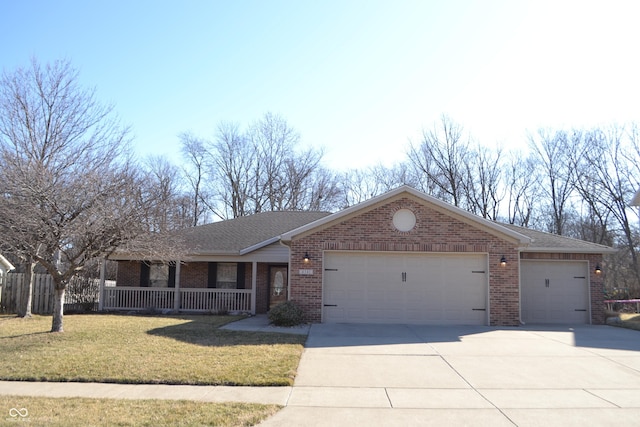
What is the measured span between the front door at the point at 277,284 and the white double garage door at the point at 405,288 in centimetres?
441

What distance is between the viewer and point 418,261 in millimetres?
14578

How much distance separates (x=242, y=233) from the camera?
19672mm

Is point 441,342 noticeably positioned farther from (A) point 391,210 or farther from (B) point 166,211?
(B) point 166,211

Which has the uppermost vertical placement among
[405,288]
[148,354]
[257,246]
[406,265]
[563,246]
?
[563,246]

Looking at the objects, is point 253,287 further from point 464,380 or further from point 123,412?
point 123,412

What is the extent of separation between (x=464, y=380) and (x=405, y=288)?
664 cm

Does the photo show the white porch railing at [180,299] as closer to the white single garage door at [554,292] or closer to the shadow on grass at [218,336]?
the shadow on grass at [218,336]

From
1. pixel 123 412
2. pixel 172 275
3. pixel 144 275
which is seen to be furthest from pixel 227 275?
pixel 123 412

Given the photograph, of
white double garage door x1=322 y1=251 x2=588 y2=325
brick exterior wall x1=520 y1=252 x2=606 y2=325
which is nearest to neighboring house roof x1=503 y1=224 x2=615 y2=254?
brick exterior wall x1=520 y1=252 x2=606 y2=325

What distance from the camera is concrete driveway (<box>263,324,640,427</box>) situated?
6020 millimetres

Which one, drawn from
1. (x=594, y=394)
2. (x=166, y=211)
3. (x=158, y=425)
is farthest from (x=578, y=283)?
(x=158, y=425)

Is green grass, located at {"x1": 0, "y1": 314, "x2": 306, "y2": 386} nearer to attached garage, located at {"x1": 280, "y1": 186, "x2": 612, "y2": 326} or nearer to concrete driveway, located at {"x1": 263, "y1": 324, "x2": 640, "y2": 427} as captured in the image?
concrete driveway, located at {"x1": 263, "y1": 324, "x2": 640, "y2": 427}

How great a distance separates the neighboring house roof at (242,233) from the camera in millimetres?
17578

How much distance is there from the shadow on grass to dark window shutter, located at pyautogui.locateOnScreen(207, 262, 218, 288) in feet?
17.9
